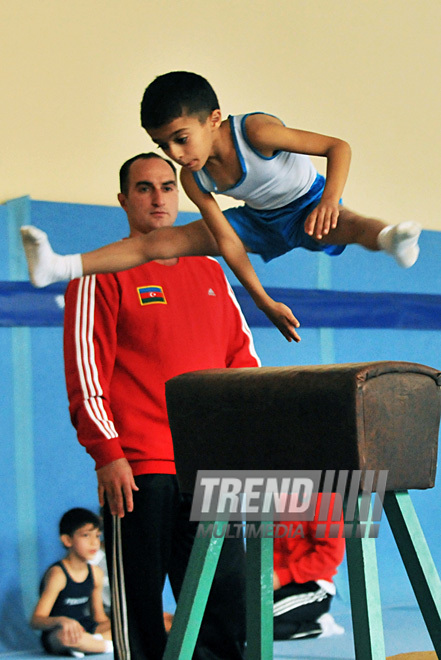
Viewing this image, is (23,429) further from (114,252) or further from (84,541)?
(114,252)

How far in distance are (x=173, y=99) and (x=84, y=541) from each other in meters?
2.00

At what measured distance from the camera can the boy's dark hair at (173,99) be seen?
5.38 feet

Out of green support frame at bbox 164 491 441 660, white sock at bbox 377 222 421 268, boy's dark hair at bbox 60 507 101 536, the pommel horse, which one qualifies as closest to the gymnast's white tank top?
white sock at bbox 377 222 421 268

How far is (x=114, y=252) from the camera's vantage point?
1.90 meters

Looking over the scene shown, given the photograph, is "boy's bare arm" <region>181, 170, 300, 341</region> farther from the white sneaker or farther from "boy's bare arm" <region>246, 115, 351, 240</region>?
the white sneaker

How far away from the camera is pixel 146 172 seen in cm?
254

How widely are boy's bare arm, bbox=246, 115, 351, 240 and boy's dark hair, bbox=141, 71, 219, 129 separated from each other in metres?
0.14

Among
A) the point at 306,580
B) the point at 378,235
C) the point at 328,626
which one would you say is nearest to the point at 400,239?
the point at 378,235

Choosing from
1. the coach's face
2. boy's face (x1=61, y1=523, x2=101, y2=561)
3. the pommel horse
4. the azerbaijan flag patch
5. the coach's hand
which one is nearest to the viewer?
the pommel horse

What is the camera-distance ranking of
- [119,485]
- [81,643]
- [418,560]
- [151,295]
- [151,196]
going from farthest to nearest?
[81,643]
[151,196]
[151,295]
[119,485]
[418,560]

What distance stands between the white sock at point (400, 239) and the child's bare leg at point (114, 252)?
0.49m

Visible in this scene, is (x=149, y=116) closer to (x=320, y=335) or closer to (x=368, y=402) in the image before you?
(x=368, y=402)

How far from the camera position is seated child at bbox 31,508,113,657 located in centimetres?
295

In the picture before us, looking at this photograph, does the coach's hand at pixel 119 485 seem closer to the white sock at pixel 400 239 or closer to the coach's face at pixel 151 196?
the coach's face at pixel 151 196
